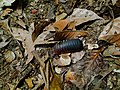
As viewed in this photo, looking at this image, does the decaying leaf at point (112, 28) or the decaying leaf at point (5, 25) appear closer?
the decaying leaf at point (112, 28)

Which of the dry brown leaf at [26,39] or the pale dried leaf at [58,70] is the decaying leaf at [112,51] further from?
the dry brown leaf at [26,39]

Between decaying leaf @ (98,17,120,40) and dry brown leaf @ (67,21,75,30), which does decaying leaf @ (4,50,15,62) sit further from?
decaying leaf @ (98,17,120,40)

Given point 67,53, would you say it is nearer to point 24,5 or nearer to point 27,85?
point 27,85

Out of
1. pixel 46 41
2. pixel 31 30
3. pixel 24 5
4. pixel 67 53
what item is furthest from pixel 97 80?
pixel 24 5

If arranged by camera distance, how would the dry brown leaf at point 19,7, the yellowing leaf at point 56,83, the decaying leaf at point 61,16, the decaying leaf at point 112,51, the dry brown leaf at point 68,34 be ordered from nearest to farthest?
the yellowing leaf at point 56,83, the decaying leaf at point 112,51, the dry brown leaf at point 68,34, the decaying leaf at point 61,16, the dry brown leaf at point 19,7

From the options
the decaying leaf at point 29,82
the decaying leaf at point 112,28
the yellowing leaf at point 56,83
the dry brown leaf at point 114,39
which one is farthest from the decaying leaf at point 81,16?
the decaying leaf at point 29,82

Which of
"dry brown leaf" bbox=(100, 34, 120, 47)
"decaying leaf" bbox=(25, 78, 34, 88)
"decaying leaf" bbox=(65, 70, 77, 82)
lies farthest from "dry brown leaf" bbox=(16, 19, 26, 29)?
"dry brown leaf" bbox=(100, 34, 120, 47)

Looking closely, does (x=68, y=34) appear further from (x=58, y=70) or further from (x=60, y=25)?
(x=58, y=70)
